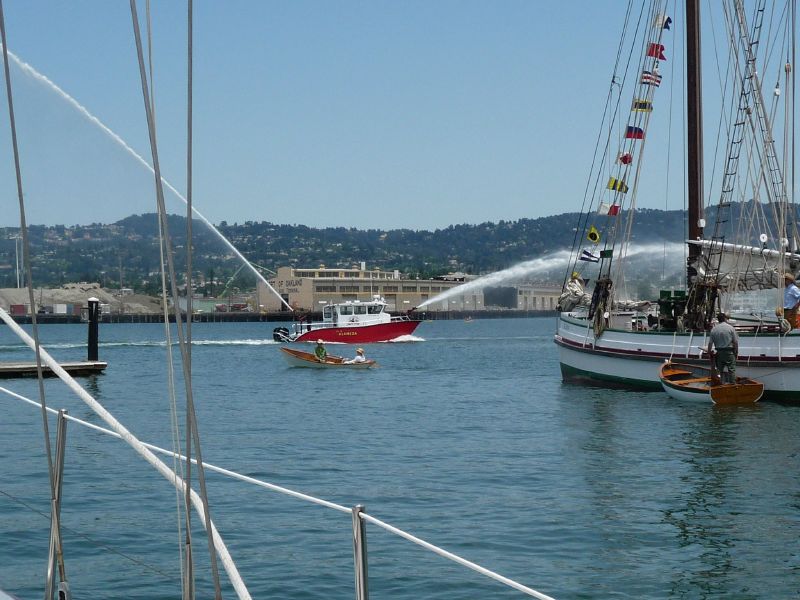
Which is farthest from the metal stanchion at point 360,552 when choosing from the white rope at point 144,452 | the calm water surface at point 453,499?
the calm water surface at point 453,499

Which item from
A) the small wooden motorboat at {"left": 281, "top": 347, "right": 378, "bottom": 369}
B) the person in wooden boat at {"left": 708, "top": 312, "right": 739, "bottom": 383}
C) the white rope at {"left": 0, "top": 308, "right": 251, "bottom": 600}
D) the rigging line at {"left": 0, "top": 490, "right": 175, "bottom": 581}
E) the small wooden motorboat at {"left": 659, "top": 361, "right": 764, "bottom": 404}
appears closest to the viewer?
the white rope at {"left": 0, "top": 308, "right": 251, "bottom": 600}

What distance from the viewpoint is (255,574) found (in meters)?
13.4

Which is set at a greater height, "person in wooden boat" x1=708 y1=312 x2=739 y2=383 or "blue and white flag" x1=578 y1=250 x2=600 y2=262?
"blue and white flag" x1=578 y1=250 x2=600 y2=262

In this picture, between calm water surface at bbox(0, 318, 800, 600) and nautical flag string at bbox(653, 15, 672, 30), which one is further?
nautical flag string at bbox(653, 15, 672, 30)

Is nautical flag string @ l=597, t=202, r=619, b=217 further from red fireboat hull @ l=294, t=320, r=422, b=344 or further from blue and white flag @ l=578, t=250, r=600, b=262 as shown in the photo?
red fireboat hull @ l=294, t=320, r=422, b=344

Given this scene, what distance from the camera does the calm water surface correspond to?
13.2 metres

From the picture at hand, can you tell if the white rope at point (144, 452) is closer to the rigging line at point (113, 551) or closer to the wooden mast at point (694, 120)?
the rigging line at point (113, 551)

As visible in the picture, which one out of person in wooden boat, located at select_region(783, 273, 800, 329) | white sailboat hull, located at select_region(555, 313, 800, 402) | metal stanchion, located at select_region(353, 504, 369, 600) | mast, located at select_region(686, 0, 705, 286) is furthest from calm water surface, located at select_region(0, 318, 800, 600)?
mast, located at select_region(686, 0, 705, 286)

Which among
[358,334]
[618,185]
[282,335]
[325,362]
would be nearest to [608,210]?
[618,185]

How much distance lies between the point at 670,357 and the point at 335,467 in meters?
16.2

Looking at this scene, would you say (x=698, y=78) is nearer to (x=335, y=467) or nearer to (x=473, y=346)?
(x=335, y=467)

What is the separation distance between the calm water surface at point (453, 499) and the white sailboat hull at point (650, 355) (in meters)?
0.87

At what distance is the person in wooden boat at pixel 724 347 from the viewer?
30.7m

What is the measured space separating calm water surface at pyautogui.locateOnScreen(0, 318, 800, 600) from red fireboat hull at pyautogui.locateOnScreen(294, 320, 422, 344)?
53046 millimetres
